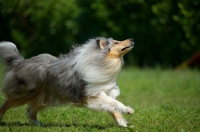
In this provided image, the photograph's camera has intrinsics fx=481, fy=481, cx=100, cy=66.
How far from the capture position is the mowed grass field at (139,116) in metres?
8.16

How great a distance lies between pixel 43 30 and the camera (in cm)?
2408

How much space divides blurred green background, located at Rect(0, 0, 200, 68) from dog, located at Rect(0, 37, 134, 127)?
40.2ft

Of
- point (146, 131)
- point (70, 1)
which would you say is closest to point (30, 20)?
point (70, 1)

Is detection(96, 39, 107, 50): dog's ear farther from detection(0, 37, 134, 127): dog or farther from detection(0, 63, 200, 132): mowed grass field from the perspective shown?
detection(0, 63, 200, 132): mowed grass field

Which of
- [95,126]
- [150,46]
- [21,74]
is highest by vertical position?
[21,74]

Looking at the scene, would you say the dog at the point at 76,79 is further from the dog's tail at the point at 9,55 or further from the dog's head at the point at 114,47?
the dog's tail at the point at 9,55

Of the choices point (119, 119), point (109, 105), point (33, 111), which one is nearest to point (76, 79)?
point (109, 105)

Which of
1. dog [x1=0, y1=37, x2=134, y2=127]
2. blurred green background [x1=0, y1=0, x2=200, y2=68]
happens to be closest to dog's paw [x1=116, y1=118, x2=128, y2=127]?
dog [x1=0, y1=37, x2=134, y2=127]

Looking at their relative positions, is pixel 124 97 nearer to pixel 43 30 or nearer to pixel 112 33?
pixel 112 33

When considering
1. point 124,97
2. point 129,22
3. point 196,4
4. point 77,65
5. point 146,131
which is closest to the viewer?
point 146,131

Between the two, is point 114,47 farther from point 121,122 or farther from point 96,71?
point 121,122

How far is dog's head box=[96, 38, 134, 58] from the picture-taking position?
8.49 meters

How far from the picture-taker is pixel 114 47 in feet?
27.9

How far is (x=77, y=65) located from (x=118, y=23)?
14389 mm
